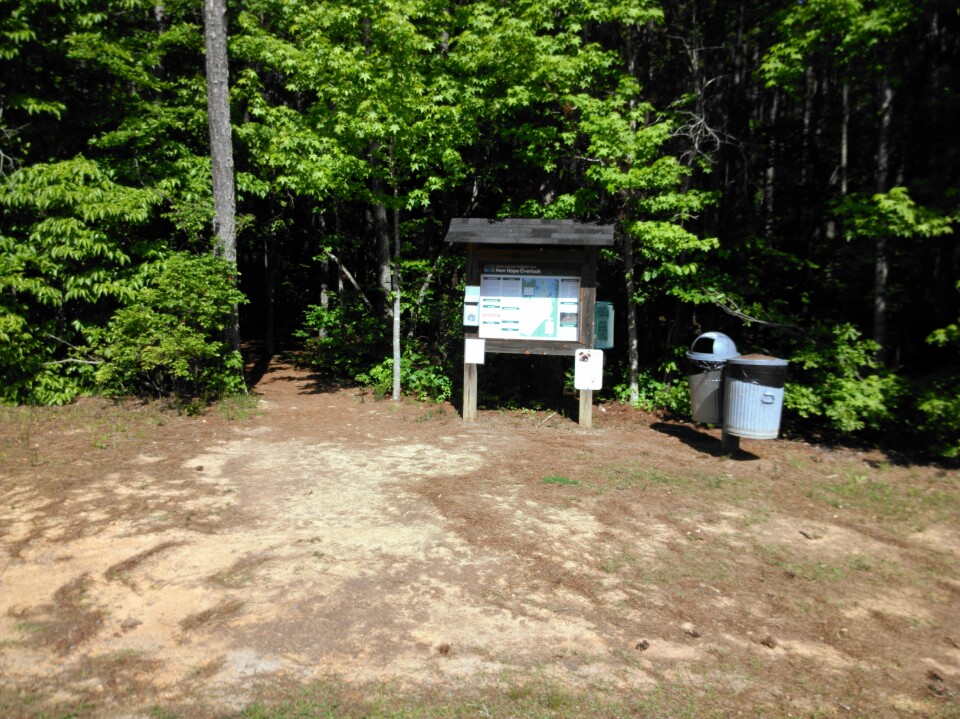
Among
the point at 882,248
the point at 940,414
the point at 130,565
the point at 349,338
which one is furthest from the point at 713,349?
the point at 349,338

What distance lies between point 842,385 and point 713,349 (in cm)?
173

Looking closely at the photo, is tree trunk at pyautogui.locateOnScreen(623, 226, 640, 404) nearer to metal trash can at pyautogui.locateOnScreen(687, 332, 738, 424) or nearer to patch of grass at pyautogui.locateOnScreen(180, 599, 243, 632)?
metal trash can at pyautogui.locateOnScreen(687, 332, 738, 424)

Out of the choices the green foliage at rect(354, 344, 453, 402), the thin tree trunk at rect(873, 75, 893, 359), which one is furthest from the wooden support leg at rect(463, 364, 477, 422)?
the thin tree trunk at rect(873, 75, 893, 359)

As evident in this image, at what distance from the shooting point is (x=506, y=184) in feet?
45.2

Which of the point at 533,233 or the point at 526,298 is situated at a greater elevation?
the point at 533,233

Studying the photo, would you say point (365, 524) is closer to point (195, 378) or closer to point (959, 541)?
point (959, 541)

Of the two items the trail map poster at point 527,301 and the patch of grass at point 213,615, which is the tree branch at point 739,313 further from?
the patch of grass at point 213,615

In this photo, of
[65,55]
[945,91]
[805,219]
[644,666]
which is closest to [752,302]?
[805,219]

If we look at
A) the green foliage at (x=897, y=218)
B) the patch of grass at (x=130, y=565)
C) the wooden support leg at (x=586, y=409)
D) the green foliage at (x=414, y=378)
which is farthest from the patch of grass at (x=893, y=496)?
the green foliage at (x=414, y=378)

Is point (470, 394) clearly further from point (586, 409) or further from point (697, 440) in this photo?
point (697, 440)

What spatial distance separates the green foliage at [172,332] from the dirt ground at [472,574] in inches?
63.4

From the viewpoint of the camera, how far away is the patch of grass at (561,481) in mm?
7082

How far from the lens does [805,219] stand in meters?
12.1

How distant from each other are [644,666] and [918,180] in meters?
7.24
